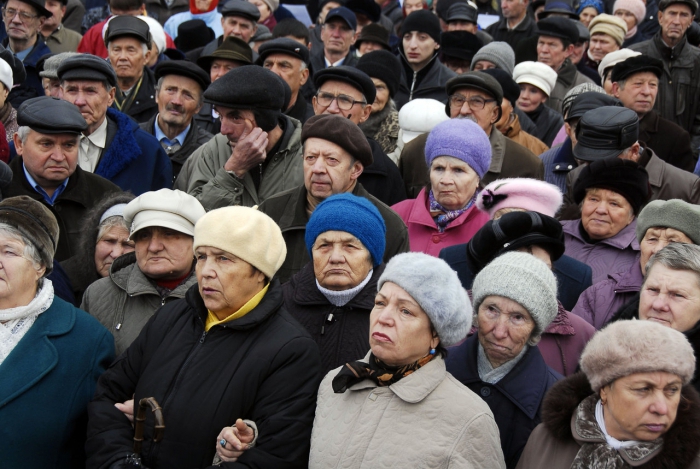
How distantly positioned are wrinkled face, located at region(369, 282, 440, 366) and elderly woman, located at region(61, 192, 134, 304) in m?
2.07

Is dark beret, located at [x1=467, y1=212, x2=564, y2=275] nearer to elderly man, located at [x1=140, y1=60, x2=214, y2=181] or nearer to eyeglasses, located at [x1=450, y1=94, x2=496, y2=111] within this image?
eyeglasses, located at [x1=450, y1=94, x2=496, y2=111]

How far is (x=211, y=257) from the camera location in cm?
396

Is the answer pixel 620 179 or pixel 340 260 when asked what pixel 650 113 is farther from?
pixel 340 260

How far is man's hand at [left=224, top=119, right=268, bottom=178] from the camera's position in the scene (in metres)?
5.69

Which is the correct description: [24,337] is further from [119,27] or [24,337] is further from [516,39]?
[516,39]

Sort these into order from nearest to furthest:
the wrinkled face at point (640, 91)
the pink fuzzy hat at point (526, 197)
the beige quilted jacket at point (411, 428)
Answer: the beige quilted jacket at point (411, 428)
the pink fuzzy hat at point (526, 197)
the wrinkled face at point (640, 91)

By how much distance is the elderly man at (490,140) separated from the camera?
6.36 m

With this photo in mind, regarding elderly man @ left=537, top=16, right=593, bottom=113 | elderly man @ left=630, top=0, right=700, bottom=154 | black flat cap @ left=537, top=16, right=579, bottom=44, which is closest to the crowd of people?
elderly man @ left=630, top=0, right=700, bottom=154

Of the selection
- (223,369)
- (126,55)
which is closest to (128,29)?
(126,55)

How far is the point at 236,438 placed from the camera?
3594 millimetres

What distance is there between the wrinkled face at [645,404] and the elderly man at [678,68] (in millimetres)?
5979

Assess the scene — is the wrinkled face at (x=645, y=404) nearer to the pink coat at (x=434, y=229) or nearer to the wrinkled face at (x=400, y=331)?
the wrinkled face at (x=400, y=331)

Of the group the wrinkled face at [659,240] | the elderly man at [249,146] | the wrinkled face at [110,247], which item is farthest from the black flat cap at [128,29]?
the wrinkled face at [659,240]

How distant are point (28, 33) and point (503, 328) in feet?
20.1
